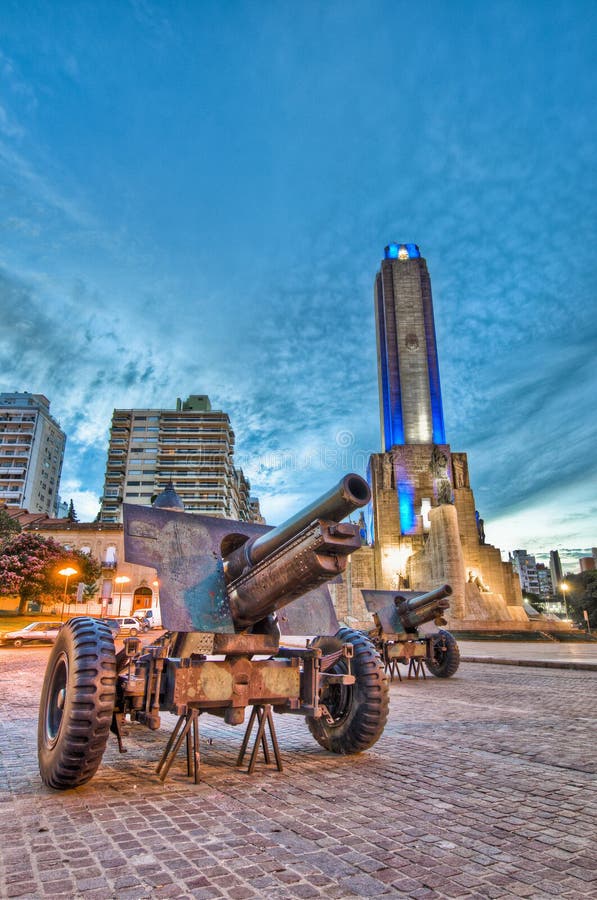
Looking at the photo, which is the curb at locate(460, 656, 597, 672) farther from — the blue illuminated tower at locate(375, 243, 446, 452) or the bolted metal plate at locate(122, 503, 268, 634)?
the blue illuminated tower at locate(375, 243, 446, 452)

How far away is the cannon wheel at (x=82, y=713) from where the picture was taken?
13.6ft

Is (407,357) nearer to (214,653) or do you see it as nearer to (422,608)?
(422,608)

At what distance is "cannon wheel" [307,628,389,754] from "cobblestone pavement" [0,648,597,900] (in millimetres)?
186

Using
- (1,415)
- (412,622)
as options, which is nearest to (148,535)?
(412,622)

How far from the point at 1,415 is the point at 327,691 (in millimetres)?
109301

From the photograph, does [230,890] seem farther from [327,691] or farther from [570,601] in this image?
[570,601]

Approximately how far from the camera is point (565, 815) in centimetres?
380

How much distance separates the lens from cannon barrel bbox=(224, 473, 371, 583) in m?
3.77

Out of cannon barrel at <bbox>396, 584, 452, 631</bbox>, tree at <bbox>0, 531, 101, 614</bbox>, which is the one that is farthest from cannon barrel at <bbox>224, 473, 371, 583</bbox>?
tree at <bbox>0, 531, 101, 614</bbox>

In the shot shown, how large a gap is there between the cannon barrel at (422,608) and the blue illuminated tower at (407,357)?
2013 inches

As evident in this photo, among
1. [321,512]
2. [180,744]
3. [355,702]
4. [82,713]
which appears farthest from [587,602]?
[82,713]

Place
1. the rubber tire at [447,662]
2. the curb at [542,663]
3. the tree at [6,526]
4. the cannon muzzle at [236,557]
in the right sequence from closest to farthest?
the cannon muzzle at [236,557], the rubber tire at [447,662], the curb at [542,663], the tree at [6,526]

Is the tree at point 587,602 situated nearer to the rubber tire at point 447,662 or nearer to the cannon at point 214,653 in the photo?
the rubber tire at point 447,662

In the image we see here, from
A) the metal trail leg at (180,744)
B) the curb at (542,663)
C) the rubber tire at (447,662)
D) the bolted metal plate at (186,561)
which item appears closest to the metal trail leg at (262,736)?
the metal trail leg at (180,744)
